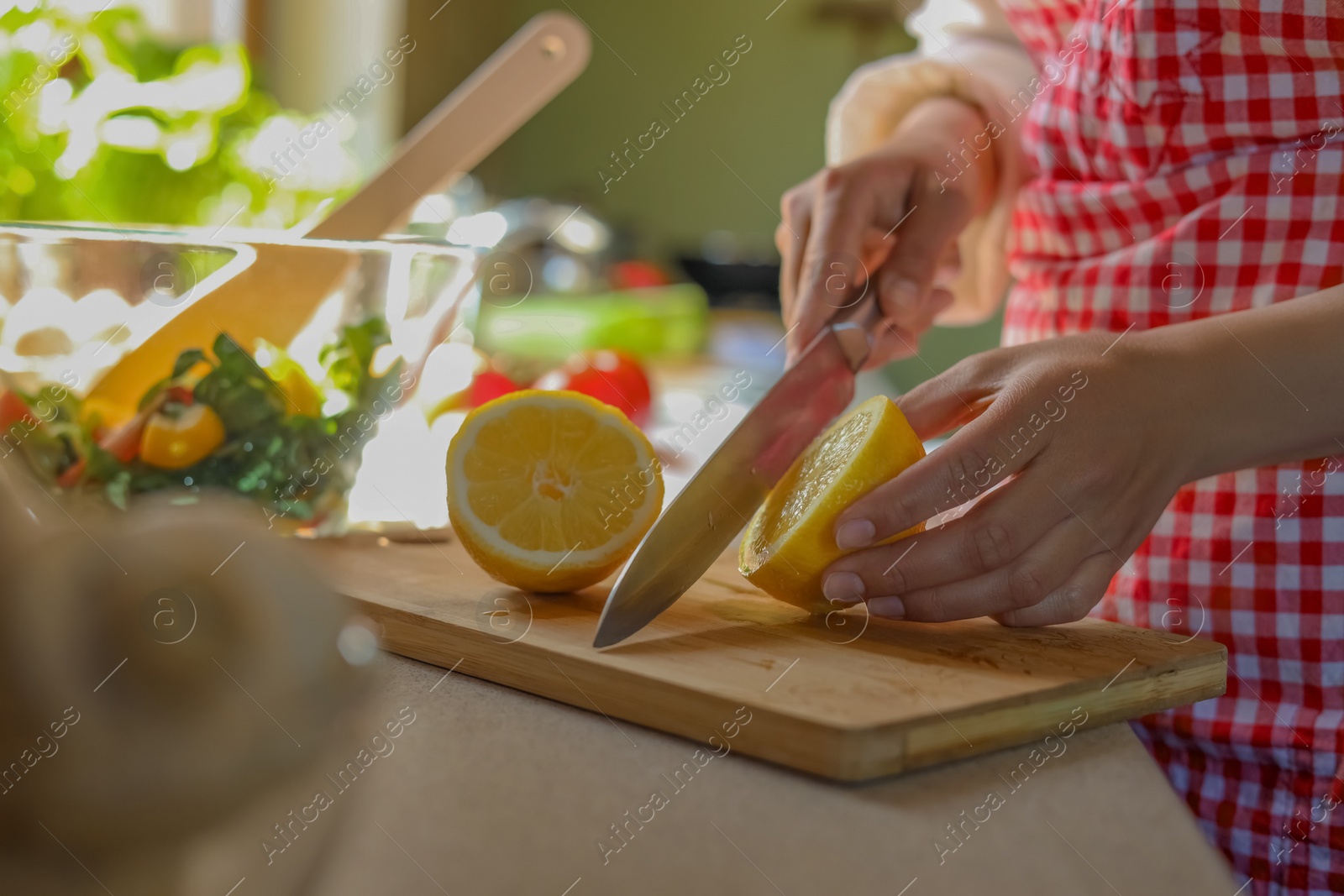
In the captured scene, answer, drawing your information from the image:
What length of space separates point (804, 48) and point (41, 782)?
5176 millimetres

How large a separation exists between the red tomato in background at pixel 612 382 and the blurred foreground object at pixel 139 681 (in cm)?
134

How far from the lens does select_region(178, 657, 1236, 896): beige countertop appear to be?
426mm

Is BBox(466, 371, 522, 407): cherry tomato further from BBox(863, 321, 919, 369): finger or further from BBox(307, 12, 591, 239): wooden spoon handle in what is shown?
BBox(863, 321, 919, 369): finger

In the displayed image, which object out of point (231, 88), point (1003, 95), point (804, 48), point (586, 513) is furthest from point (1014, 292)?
point (804, 48)

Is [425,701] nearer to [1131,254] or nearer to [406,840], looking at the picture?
[406,840]

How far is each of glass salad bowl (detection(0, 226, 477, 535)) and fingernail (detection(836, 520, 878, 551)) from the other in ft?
1.32

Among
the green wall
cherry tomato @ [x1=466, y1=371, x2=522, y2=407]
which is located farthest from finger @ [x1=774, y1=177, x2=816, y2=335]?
the green wall

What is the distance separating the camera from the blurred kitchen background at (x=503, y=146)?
1.91 m

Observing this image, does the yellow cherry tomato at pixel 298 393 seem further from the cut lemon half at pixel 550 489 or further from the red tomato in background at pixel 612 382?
the red tomato in background at pixel 612 382

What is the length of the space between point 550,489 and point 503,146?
4.59m

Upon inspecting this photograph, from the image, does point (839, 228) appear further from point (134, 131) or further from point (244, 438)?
point (134, 131)

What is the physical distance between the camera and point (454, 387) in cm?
144

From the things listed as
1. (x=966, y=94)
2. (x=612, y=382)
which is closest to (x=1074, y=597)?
(x=966, y=94)

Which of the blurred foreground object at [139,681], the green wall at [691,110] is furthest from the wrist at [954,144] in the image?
the green wall at [691,110]
